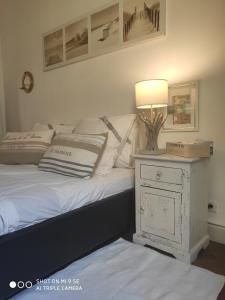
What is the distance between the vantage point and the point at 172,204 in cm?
154

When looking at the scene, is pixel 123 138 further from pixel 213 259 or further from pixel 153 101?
pixel 213 259

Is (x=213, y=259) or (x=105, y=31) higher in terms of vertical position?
(x=105, y=31)

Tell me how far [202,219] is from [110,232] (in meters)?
0.64

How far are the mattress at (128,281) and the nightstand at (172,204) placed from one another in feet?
0.42

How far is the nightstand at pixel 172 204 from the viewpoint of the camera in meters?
1.49

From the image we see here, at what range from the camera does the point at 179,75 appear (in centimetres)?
186

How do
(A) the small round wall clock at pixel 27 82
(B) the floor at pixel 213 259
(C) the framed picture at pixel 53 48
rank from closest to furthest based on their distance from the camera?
1. (B) the floor at pixel 213 259
2. (C) the framed picture at pixel 53 48
3. (A) the small round wall clock at pixel 27 82

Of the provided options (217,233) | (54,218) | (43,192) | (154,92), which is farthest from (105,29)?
(217,233)

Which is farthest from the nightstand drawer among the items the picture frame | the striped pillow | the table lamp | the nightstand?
the picture frame

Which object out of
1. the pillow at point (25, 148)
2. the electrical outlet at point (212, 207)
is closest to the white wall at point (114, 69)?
the electrical outlet at point (212, 207)

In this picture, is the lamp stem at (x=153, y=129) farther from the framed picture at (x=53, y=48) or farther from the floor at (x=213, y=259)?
the framed picture at (x=53, y=48)

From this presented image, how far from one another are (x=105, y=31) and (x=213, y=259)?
211 cm

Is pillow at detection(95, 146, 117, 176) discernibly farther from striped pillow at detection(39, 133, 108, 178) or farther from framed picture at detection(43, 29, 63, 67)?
framed picture at detection(43, 29, 63, 67)

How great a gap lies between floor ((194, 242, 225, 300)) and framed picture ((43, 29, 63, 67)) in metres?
2.37
